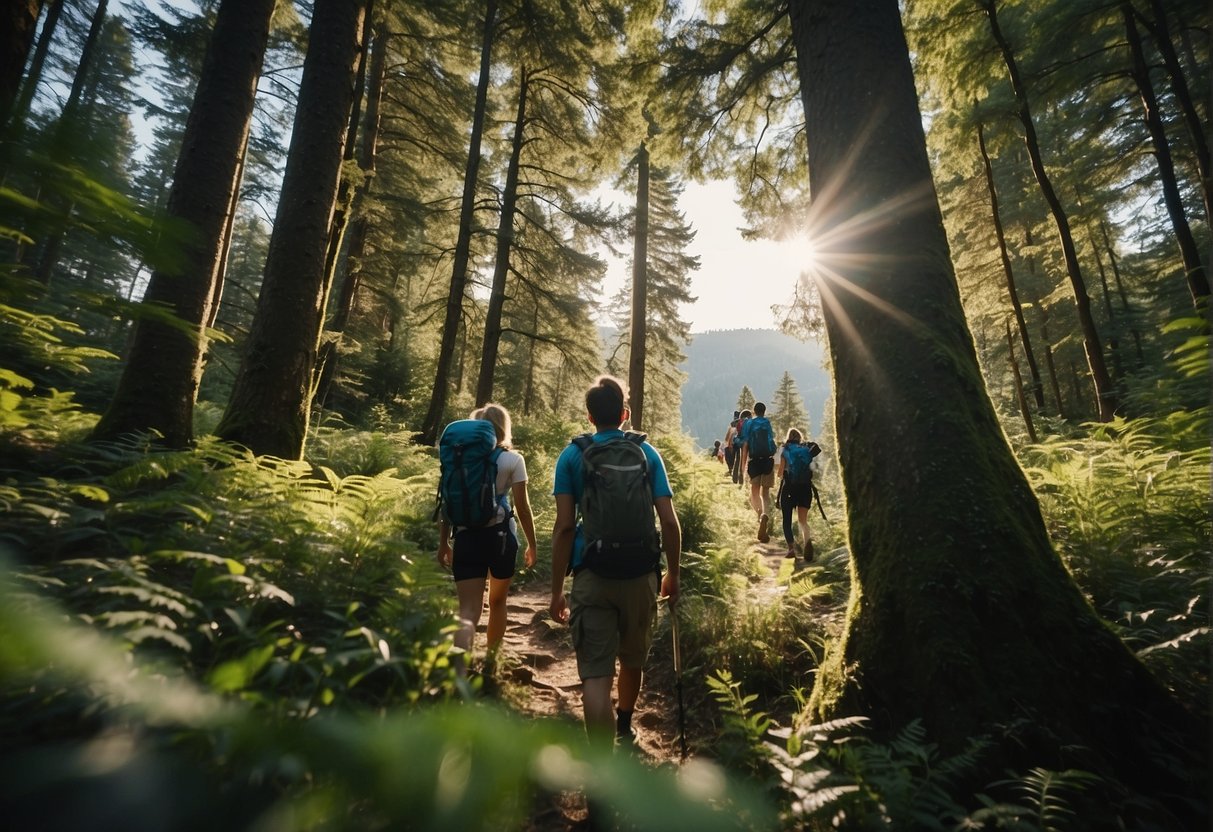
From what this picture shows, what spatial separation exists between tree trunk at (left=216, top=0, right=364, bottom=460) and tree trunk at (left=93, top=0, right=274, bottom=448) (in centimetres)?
43

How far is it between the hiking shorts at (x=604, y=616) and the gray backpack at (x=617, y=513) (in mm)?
85

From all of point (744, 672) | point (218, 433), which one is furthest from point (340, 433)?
point (744, 672)

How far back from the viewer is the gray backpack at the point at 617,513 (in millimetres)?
2977

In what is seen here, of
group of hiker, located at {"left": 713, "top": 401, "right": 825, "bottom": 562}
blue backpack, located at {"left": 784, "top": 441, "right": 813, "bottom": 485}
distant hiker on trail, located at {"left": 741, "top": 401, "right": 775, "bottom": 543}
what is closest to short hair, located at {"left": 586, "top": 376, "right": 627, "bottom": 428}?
group of hiker, located at {"left": 713, "top": 401, "right": 825, "bottom": 562}

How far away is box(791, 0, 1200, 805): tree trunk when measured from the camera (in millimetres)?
2355

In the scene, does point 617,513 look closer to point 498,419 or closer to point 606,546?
point 606,546

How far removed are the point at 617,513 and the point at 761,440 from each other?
25.1 ft

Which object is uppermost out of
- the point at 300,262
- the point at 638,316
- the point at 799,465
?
the point at 638,316

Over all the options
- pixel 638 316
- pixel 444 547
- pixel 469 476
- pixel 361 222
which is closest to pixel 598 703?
pixel 469 476

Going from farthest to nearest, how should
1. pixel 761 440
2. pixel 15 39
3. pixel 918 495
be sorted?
pixel 761 440, pixel 918 495, pixel 15 39

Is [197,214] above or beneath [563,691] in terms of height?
above

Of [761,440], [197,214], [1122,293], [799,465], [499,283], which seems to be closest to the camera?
[197,214]

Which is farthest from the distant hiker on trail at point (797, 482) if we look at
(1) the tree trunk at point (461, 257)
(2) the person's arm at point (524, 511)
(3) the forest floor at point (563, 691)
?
(1) the tree trunk at point (461, 257)

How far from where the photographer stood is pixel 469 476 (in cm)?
374
